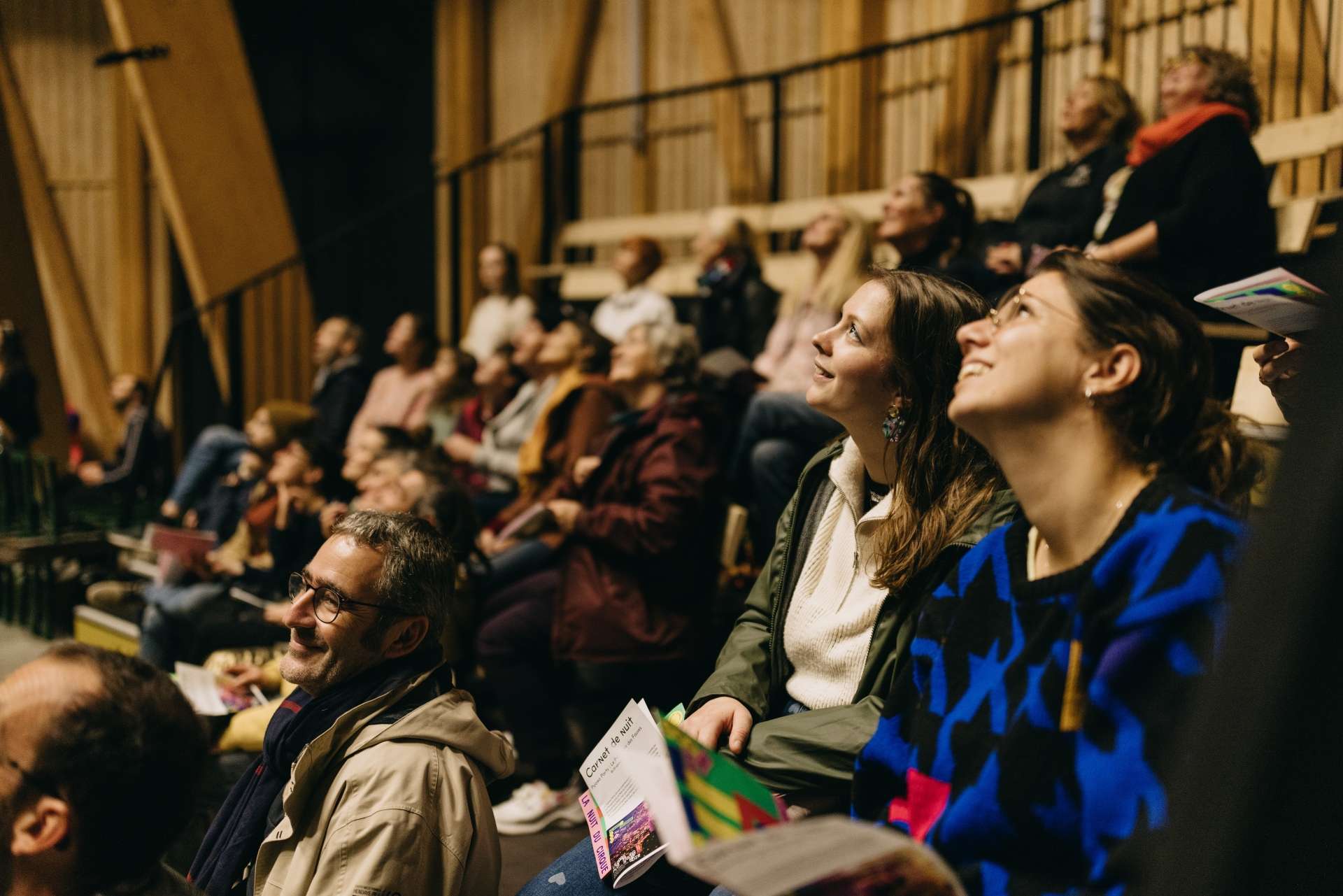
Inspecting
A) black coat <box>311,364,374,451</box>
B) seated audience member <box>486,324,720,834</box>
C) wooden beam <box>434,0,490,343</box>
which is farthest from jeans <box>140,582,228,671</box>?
wooden beam <box>434,0,490,343</box>

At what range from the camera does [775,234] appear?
7.09m

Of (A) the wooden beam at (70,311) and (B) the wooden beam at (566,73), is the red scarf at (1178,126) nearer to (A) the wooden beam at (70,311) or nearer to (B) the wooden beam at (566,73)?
(B) the wooden beam at (566,73)

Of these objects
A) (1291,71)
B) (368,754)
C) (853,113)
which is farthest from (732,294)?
(368,754)

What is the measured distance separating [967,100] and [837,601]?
Answer: 4.85 m

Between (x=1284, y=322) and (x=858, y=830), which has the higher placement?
(x=1284, y=322)

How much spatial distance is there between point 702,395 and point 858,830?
8.70 ft

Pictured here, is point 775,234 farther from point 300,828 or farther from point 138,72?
point 300,828

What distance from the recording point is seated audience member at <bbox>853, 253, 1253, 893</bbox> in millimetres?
1113

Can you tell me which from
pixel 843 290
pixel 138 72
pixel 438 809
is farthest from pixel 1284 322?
pixel 138 72

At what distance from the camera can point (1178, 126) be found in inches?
135

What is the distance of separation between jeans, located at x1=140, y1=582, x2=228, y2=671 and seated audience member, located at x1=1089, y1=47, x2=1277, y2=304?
10.2ft

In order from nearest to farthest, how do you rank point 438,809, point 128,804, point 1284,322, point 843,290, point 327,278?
point 128,804 < point 1284,322 < point 438,809 < point 843,290 < point 327,278

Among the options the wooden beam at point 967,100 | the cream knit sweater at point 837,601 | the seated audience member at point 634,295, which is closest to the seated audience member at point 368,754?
the cream knit sweater at point 837,601

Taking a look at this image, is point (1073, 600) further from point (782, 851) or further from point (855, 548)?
point (855, 548)
